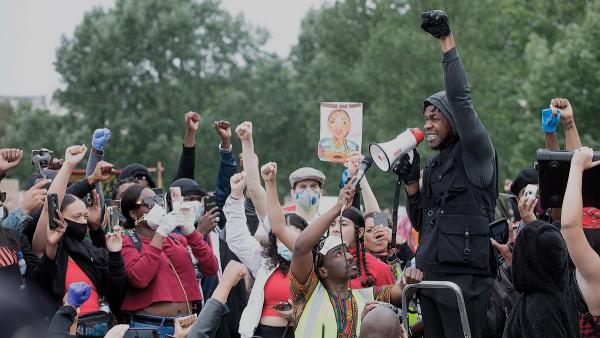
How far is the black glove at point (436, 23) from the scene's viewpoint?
6734 mm

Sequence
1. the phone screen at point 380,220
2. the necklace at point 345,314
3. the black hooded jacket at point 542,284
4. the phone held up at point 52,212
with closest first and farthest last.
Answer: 1. the black hooded jacket at point 542,284
2. the necklace at point 345,314
3. the phone held up at point 52,212
4. the phone screen at point 380,220

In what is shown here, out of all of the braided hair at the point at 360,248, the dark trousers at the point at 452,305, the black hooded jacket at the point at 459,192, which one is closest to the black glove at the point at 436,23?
the black hooded jacket at the point at 459,192

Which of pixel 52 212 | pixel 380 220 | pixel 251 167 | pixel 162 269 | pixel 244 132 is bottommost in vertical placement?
pixel 162 269

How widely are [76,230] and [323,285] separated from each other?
2.29 meters

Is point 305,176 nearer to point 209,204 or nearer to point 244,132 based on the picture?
point 244,132

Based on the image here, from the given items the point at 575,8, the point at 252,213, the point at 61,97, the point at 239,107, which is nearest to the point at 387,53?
the point at 575,8

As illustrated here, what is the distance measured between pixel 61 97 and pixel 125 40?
4.23 m

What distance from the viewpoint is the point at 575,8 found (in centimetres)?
3662

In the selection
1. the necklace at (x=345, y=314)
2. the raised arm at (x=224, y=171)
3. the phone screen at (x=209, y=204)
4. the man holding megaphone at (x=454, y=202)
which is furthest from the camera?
the raised arm at (x=224, y=171)

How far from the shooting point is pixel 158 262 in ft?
28.8

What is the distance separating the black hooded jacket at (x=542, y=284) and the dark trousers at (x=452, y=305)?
66 cm

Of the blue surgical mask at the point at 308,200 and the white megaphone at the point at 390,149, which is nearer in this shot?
the white megaphone at the point at 390,149

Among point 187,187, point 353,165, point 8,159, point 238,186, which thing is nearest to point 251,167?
point 238,186

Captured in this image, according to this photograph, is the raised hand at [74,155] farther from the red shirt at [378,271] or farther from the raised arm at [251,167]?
the red shirt at [378,271]
